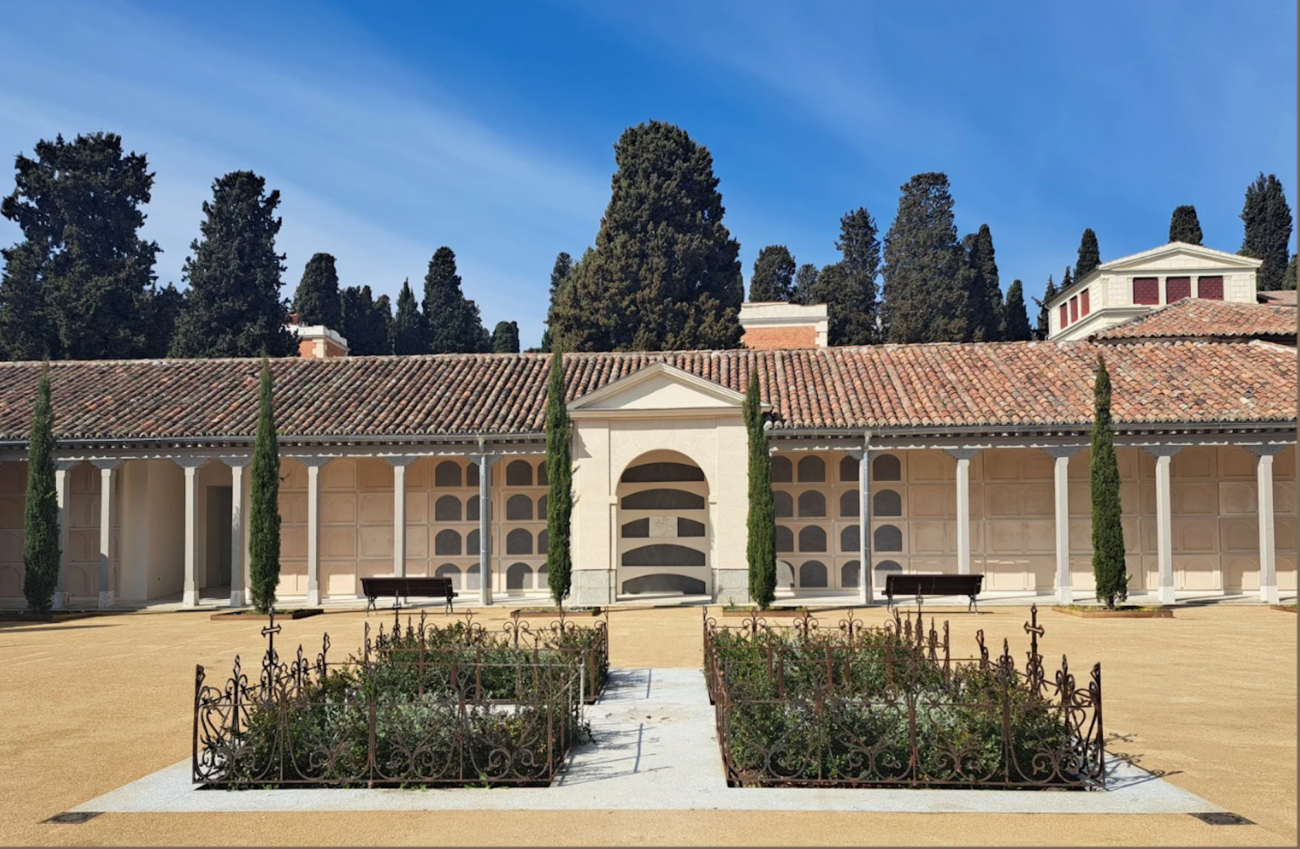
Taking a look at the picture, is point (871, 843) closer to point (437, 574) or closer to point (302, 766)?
point (302, 766)

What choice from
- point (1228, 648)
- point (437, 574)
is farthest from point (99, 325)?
point (1228, 648)

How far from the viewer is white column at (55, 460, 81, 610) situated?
75.7 ft

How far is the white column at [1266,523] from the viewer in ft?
70.1

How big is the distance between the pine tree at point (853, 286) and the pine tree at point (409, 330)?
78.3ft

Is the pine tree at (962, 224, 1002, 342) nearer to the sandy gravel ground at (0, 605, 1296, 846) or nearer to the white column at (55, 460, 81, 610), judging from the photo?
the sandy gravel ground at (0, 605, 1296, 846)

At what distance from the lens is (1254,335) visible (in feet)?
97.3

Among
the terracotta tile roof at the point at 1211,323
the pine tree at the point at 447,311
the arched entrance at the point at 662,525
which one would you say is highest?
the pine tree at the point at 447,311

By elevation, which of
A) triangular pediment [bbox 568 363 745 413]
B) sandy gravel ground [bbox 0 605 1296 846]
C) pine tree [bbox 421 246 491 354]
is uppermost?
pine tree [bbox 421 246 491 354]

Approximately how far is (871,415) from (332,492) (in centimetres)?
1276

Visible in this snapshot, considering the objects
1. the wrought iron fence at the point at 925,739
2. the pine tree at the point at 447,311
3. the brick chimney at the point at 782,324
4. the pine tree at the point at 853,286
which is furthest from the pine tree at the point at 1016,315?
the wrought iron fence at the point at 925,739

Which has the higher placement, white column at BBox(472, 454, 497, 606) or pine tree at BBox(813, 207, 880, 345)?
pine tree at BBox(813, 207, 880, 345)

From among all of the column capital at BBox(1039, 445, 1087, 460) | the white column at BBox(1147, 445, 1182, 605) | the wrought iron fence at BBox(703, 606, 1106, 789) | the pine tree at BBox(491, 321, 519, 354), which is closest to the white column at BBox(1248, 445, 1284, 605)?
the white column at BBox(1147, 445, 1182, 605)

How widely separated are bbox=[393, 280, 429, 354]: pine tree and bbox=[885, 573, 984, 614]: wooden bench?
1814 inches

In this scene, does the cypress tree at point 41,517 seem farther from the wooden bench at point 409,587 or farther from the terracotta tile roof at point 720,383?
the wooden bench at point 409,587
